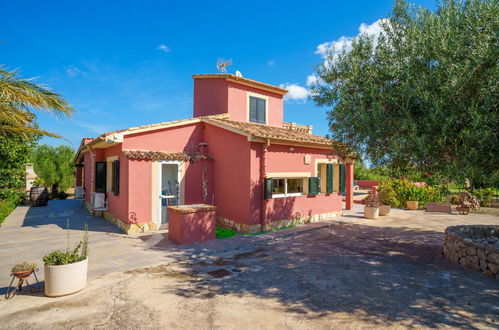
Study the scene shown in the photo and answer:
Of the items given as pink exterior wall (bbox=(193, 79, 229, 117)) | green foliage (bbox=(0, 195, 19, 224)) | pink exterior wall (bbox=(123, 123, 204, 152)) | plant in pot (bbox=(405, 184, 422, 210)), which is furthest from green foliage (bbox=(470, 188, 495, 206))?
green foliage (bbox=(0, 195, 19, 224))

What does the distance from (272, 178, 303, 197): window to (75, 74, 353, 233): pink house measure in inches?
1.7

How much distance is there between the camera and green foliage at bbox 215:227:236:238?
9.82 metres

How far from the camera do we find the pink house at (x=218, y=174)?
10.0 metres

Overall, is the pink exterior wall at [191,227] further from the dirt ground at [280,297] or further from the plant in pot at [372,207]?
the plant in pot at [372,207]

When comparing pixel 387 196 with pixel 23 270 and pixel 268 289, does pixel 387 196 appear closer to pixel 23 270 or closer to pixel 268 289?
pixel 268 289

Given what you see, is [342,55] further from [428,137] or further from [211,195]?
[211,195]

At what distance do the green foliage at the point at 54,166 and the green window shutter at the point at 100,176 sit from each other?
15.3 meters

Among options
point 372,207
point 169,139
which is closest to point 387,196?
point 372,207

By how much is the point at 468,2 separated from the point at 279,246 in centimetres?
789

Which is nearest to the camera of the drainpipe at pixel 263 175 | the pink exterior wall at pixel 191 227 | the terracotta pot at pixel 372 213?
the pink exterior wall at pixel 191 227

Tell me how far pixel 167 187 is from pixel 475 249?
10215mm

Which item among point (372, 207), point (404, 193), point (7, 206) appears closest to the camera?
point (372, 207)

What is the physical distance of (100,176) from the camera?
496 inches

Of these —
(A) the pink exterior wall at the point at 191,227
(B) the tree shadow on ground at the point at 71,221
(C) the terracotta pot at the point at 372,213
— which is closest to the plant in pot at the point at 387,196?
(C) the terracotta pot at the point at 372,213
